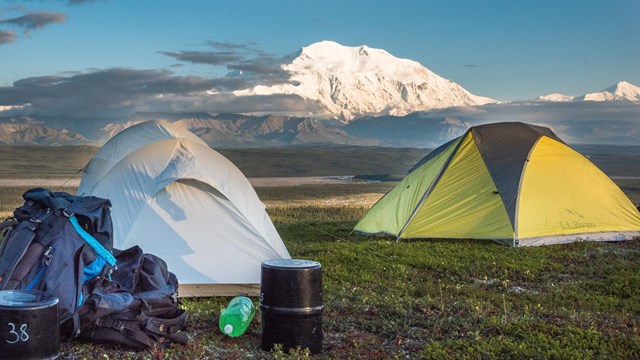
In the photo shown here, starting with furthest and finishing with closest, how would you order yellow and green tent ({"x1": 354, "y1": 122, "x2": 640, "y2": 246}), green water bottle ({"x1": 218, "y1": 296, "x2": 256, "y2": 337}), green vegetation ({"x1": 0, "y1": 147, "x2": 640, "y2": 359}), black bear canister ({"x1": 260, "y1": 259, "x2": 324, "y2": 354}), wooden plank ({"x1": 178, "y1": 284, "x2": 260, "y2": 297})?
yellow and green tent ({"x1": 354, "y1": 122, "x2": 640, "y2": 246}) → wooden plank ({"x1": 178, "y1": 284, "x2": 260, "y2": 297}) → green water bottle ({"x1": 218, "y1": 296, "x2": 256, "y2": 337}) → green vegetation ({"x1": 0, "y1": 147, "x2": 640, "y2": 359}) → black bear canister ({"x1": 260, "y1": 259, "x2": 324, "y2": 354})

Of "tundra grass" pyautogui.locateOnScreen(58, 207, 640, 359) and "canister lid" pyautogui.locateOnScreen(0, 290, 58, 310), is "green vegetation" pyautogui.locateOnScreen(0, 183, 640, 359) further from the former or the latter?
"canister lid" pyautogui.locateOnScreen(0, 290, 58, 310)

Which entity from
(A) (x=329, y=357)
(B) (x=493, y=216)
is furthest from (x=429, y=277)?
(A) (x=329, y=357)

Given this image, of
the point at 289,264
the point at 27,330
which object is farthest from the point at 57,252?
the point at 289,264

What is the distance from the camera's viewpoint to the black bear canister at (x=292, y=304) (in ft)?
27.8

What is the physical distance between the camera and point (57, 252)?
8.33 meters

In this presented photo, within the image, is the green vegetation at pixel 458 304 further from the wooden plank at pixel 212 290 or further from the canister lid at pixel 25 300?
the canister lid at pixel 25 300

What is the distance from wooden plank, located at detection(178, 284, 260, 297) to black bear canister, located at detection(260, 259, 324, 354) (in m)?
4.94

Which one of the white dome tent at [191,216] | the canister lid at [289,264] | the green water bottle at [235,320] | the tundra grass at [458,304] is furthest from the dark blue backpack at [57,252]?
the white dome tent at [191,216]

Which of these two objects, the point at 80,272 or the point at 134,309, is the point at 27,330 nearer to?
the point at 80,272

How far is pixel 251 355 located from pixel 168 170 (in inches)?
255

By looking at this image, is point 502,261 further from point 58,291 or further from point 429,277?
point 58,291

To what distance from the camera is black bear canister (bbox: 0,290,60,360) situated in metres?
6.91

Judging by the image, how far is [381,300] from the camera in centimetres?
1167

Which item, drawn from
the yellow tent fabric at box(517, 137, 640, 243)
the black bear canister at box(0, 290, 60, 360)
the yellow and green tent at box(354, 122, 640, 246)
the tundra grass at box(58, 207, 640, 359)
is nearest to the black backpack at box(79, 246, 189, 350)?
the tundra grass at box(58, 207, 640, 359)
